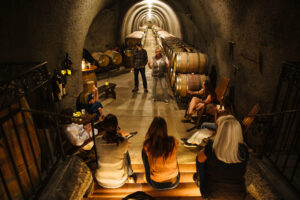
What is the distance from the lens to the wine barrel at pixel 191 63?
234 inches

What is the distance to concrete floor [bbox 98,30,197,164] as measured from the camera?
3863mm

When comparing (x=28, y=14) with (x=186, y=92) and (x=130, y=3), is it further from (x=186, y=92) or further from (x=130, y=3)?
(x=130, y=3)

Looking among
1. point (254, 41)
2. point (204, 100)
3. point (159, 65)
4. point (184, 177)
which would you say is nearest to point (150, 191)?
point (184, 177)

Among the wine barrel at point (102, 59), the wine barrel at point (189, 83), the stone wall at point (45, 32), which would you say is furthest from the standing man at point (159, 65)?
the wine barrel at point (102, 59)

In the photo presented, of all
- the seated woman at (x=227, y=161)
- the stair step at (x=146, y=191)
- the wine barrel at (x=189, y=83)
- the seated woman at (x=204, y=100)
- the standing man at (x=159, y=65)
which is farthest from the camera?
the standing man at (x=159, y=65)

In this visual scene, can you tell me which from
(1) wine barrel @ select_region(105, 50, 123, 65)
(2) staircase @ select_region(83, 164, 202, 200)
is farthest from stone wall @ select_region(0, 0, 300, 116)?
(1) wine barrel @ select_region(105, 50, 123, 65)

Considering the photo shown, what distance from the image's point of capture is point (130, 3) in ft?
36.4

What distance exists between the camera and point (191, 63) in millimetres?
5957

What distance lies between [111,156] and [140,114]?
300 centimetres

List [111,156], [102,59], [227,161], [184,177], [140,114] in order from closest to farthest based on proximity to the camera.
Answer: [227,161] → [111,156] → [184,177] → [140,114] → [102,59]

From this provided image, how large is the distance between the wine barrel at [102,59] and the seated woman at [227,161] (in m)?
7.63

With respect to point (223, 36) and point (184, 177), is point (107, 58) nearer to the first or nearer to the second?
point (223, 36)

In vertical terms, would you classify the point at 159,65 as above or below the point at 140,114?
above

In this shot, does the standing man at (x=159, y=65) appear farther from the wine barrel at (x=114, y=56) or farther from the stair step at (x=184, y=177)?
the wine barrel at (x=114, y=56)
